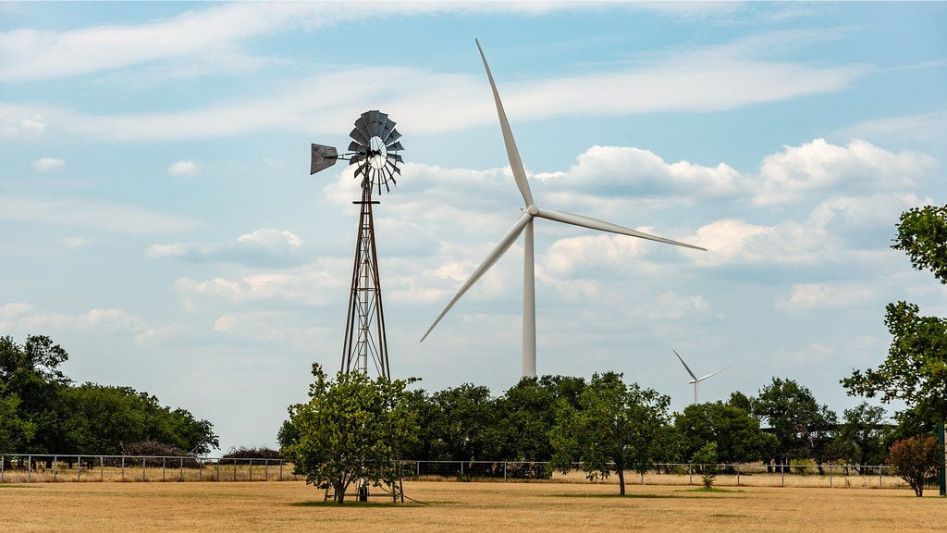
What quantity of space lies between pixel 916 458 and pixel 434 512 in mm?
41721

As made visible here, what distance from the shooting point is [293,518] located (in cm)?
4772

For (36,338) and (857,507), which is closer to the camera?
(857,507)

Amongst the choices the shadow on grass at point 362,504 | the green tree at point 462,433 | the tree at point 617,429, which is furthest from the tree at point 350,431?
the green tree at point 462,433

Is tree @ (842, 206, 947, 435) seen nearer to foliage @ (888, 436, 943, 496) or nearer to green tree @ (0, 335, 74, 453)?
A: foliage @ (888, 436, 943, 496)

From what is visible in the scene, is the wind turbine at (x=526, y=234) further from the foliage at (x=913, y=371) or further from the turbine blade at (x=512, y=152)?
the foliage at (x=913, y=371)

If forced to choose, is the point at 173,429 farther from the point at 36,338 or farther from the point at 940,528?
the point at 940,528

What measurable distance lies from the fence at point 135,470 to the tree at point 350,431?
79.1 ft

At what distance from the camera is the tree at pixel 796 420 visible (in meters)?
163

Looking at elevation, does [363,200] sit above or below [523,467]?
above

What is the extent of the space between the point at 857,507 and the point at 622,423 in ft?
68.7

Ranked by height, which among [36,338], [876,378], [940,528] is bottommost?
[940,528]

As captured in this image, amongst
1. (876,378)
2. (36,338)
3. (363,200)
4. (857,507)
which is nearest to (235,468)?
(363,200)

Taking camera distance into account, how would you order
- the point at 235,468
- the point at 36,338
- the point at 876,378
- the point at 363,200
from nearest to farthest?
1. the point at 876,378
2. the point at 363,200
3. the point at 235,468
4. the point at 36,338

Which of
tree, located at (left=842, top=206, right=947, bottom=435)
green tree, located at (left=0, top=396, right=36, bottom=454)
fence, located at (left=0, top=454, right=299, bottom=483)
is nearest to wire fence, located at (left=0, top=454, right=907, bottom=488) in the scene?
fence, located at (left=0, top=454, right=299, bottom=483)
